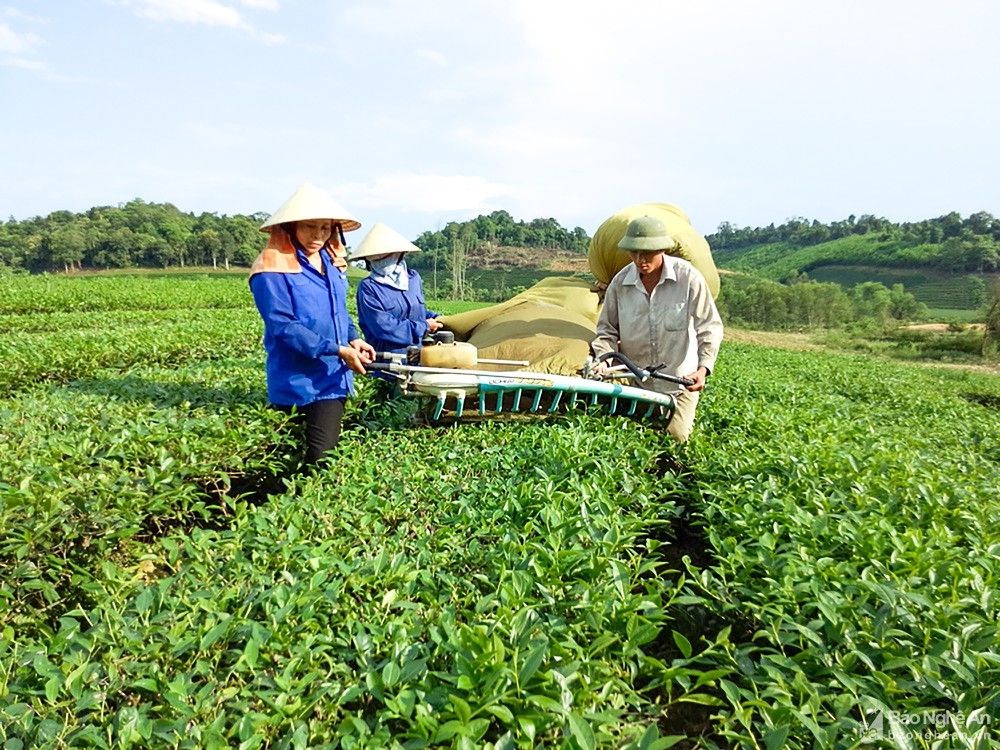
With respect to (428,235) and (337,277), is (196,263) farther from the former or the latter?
(337,277)

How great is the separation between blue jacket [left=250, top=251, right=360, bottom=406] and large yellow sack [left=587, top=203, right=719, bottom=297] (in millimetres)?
2715

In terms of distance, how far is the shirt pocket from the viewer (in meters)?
3.80

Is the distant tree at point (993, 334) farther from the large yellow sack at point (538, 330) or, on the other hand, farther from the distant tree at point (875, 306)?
the large yellow sack at point (538, 330)

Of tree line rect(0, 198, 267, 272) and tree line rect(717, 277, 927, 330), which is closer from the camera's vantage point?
tree line rect(717, 277, 927, 330)

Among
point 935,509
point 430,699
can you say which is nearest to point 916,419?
point 935,509

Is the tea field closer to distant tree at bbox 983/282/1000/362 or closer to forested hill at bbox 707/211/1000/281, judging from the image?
distant tree at bbox 983/282/1000/362

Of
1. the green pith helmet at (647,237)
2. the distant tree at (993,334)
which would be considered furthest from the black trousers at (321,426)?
the distant tree at (993,334)

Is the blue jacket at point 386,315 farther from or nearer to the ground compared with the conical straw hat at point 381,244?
nearer to the ground

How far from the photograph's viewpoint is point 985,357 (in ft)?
78.7

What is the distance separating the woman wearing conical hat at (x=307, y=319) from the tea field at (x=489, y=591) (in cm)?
26

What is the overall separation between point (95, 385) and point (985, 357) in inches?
1186

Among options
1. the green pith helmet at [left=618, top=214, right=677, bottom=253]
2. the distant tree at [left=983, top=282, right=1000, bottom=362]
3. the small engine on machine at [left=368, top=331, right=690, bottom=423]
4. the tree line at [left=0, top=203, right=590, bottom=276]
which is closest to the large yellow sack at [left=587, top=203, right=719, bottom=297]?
the green pith helmet at [left=618, top=214, right=677, bottom=253]

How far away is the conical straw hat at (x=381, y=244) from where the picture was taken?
4.18 metres

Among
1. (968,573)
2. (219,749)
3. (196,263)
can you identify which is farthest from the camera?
(196,263)
